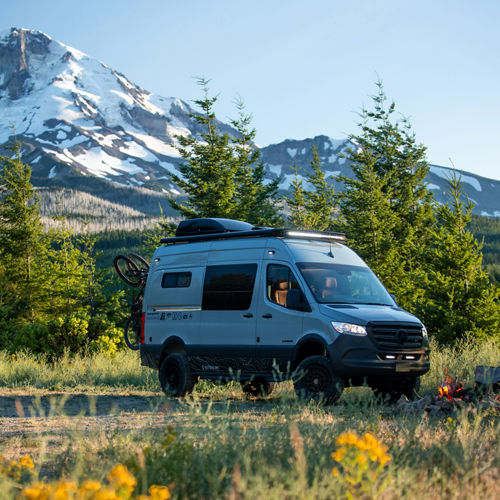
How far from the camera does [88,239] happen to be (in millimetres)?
28844

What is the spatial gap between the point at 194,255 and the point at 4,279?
73.2 ft

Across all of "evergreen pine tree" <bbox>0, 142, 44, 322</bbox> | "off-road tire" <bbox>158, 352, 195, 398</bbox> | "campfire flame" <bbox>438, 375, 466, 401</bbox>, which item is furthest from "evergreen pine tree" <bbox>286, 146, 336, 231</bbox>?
"campfire flame" <bbox>438, 375, 466, 401</bbox>

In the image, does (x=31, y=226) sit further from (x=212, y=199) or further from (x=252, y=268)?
(x=252, y=268)

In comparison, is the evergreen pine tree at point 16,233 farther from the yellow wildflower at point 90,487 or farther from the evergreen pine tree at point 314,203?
the yellow wildflower at point 90,487

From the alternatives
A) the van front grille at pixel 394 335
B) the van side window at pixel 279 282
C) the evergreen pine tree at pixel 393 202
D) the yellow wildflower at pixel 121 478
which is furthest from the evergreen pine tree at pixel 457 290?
the yellow wildflower at pixel 121 478

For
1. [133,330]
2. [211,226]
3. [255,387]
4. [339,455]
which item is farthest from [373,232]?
[339,455]

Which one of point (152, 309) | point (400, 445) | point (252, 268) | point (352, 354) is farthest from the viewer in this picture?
point (152, 309)

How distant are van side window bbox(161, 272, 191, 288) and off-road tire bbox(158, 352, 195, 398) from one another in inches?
49.0

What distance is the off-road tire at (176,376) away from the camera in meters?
11.7

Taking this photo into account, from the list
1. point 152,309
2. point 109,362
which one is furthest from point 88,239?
point 152,309

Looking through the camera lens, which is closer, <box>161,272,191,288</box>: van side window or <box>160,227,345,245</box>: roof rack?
<box>160,227,345,245</box>: roof rack

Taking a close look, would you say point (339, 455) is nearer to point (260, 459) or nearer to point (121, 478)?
point (260, 459)

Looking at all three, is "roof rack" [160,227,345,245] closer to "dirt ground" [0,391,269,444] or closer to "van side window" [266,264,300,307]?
"van side window" [266,264,300,307]

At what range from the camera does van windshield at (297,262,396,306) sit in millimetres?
10414
